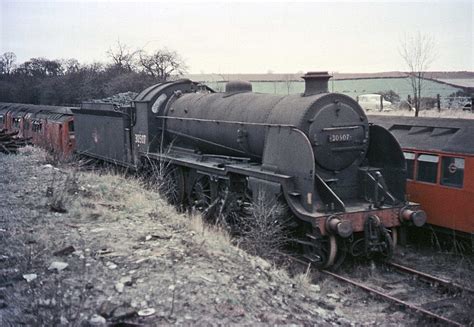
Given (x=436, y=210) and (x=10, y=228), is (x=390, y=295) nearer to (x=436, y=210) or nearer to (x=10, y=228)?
(x=436, y=210)

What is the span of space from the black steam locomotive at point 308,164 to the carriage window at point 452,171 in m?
0.93

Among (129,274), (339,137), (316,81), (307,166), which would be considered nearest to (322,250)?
(307,166)

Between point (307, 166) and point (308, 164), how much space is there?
0.15 ft

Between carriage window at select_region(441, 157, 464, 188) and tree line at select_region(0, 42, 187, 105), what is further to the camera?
tree line at select_region(0, 42, 187, 105)

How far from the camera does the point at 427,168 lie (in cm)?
1016

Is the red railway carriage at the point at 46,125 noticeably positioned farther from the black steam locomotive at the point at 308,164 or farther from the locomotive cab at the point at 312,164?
the locomotive cab at the point at 312,164

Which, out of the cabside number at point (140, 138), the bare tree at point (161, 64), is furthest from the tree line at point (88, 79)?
the cabside number at point (140, 138)

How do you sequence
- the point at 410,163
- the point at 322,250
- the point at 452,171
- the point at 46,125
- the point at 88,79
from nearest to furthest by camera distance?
the point at 322,250 → the point at 452,171 → the point at 410,163 → the point at 46,125 → the point at 88,79

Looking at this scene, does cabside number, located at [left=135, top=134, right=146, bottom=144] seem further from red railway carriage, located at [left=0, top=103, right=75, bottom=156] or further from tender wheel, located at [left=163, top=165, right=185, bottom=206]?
red railway carriage, located at [left=0, top=103, right=75, bottom=156]

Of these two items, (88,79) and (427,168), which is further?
(88,79)

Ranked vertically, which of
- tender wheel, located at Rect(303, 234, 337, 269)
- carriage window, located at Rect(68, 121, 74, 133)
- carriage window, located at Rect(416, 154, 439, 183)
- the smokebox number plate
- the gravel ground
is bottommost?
tender wheel, located at Rect(303, 234, 337, 269)

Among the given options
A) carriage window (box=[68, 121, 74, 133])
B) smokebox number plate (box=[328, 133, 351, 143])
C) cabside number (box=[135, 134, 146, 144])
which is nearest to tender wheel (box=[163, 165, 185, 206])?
cabside number (box=[135, 134, 146, 144])

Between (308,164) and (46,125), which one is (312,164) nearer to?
(308,164)

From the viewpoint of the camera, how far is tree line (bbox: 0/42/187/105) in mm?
35750
